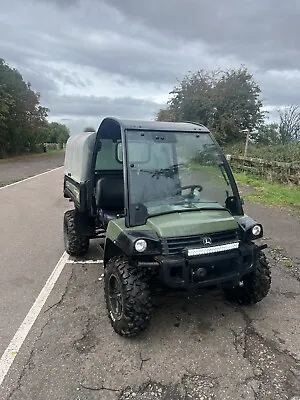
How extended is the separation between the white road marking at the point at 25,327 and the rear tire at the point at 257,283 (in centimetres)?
224

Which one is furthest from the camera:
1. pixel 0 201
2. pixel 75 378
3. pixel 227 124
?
pixel 227 124

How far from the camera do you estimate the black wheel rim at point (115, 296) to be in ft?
10.2

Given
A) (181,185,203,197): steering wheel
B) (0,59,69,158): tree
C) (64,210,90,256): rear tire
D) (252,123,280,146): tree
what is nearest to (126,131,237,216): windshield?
(181,185,203,197): steering wheel

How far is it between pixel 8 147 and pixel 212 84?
20.5m

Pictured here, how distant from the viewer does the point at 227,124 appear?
23.3m

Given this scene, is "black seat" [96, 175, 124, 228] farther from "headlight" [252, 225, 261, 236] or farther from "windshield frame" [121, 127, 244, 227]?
"headlight" [252, 225, 261, 236]

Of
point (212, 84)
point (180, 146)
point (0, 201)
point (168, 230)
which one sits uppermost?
point (212, 84)

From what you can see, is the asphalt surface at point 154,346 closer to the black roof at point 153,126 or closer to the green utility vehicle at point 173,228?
the green utility vehicle at point 173,228

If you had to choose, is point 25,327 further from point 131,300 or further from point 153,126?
point 153,126

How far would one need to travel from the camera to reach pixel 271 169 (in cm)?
1334

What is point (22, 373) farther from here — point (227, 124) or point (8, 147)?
point (8, 147)

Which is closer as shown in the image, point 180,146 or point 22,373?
point 22,373

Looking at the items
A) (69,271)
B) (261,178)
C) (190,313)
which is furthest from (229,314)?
(261,178)

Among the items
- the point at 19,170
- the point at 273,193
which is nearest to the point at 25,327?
the point at 273,193
